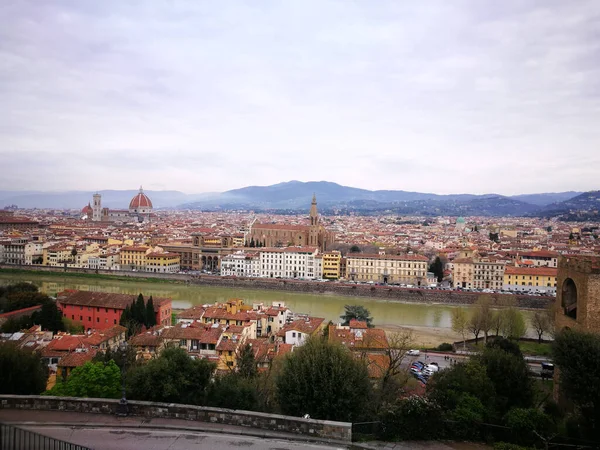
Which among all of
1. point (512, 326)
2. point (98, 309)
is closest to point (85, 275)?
point (98, 309)

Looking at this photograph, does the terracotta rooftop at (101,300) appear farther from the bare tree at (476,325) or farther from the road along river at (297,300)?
the bare tree at (476,325)

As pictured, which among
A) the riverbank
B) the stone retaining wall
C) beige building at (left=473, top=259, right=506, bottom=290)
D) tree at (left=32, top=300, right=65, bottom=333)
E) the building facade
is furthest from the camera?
beige building at (left=473, top=259, right=506, bottom=290)

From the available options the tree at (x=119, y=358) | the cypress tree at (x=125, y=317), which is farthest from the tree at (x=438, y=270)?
the tree at (x=119, y=358)

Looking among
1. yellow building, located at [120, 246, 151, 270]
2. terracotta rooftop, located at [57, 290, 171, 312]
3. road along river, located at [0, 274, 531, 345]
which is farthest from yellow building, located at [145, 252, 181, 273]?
terracotta rooftop, located at [57, 290, 171, 312]

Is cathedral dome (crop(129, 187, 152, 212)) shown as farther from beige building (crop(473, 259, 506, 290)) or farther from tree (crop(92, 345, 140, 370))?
tree (crop(92, 345, 140, 370))

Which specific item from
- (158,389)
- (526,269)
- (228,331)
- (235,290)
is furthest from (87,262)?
(158,389)

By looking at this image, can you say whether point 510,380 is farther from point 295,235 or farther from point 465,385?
point 295,235

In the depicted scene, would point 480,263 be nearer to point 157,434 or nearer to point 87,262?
point 87,262
